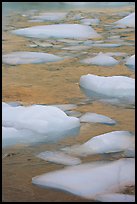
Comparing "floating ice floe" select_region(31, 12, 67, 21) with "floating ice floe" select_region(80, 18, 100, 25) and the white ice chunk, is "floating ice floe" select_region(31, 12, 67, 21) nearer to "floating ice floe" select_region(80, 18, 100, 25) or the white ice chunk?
"floating ice floe" select_region(80, 18, 100, 25)

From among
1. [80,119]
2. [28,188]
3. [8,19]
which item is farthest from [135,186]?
[8,19]

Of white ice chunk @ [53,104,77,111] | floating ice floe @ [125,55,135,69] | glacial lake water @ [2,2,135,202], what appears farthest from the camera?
floating ice floe @ [125,55,135,69]

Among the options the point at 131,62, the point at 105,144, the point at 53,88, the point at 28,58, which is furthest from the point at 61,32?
the point at 105,144

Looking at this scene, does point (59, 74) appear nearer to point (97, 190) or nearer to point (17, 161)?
point (17, 161)

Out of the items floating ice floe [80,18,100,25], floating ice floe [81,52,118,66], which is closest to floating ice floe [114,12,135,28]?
floating ice floe [80,18,100,25]

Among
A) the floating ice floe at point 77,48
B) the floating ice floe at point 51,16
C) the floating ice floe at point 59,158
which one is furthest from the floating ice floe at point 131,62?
the floating ice floe at point 51,16
